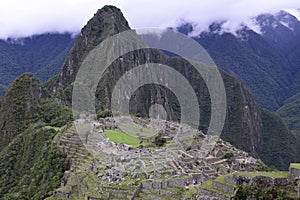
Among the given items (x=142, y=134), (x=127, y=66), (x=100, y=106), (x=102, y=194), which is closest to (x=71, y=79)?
(x=127, y=66)

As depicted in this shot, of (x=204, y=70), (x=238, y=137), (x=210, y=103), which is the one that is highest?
(x=204, y=70)

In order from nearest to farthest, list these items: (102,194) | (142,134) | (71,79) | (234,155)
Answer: (102,194), (234,155), (142,134), (71,79)

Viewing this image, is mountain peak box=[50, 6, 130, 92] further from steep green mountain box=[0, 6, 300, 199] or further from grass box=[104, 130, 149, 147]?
grass box=[104, 130, 149, 147]

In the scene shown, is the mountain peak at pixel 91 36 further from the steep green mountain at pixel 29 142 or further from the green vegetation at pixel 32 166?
the green vegetation at pixel 32 166

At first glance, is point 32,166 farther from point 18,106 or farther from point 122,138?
point 18,106

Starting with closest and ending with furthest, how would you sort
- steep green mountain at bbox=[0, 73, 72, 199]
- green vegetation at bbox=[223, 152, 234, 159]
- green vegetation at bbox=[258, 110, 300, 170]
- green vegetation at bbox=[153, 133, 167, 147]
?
green vegetation at bbox=[223, 152, 234, 159] → green vegetation at bbox=[153, 133, 167, 147] → steep green mountain at bbox=[0, 73, 72, 199] → green vegetation at bbox=[258, 110, 300, 170]

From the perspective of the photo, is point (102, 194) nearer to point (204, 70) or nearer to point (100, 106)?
point (100, 106)

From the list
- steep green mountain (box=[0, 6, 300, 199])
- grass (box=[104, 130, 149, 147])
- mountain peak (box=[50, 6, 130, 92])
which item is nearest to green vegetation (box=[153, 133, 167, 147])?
grass (box=[104, 130, 149, 147])
